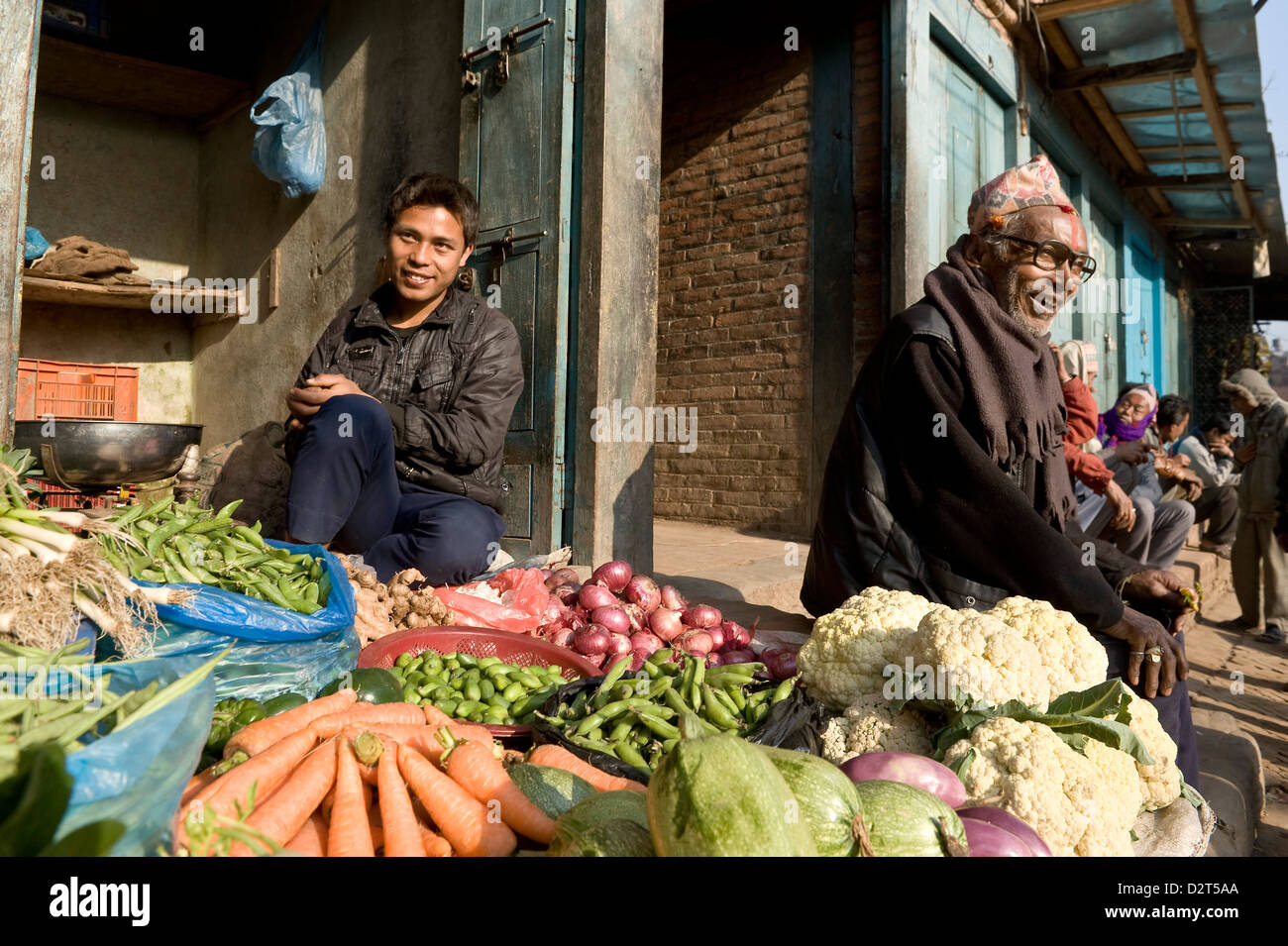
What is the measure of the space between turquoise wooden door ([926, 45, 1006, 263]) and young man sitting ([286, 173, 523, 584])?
433 cm

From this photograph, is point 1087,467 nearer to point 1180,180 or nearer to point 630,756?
point 630,756

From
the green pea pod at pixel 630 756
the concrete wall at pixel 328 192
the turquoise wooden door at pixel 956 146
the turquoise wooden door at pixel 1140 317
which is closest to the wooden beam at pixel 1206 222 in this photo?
the turquoise wooden door at pixel 1140 317

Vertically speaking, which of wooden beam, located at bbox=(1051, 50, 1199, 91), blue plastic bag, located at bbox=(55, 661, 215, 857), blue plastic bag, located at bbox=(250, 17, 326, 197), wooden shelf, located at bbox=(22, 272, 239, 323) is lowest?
blue plastic bag, located at bbox=(55, 661, 215, 857)

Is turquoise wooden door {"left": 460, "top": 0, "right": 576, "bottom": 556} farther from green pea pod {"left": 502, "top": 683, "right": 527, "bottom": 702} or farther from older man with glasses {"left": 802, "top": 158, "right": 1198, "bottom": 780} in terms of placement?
green pea pod {"left": 502, "top": 683, "right": 527, "bottom": 702}

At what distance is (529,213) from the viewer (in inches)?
184

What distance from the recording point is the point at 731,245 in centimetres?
756

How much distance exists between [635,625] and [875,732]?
71.0 inches

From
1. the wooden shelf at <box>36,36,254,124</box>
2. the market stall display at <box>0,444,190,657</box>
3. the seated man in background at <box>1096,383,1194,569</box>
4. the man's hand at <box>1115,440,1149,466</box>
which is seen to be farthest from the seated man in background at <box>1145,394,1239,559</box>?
the wooden shelf at <box>36,36,254,124</box>

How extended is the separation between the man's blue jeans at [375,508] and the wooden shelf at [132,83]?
18.2 feet

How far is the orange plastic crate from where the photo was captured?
714 centimetres

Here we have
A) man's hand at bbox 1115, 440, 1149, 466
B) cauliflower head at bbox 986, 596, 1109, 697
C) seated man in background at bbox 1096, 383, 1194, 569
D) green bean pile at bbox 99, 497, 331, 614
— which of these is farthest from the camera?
man's hand at bbox 1115, 440, 1149, 466

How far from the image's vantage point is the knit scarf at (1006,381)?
3.01 meters

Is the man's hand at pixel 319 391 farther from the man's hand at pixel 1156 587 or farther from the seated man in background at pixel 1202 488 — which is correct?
the seated man in background at pixel 1202 488

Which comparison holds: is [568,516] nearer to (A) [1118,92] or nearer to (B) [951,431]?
(B) [951,431]
